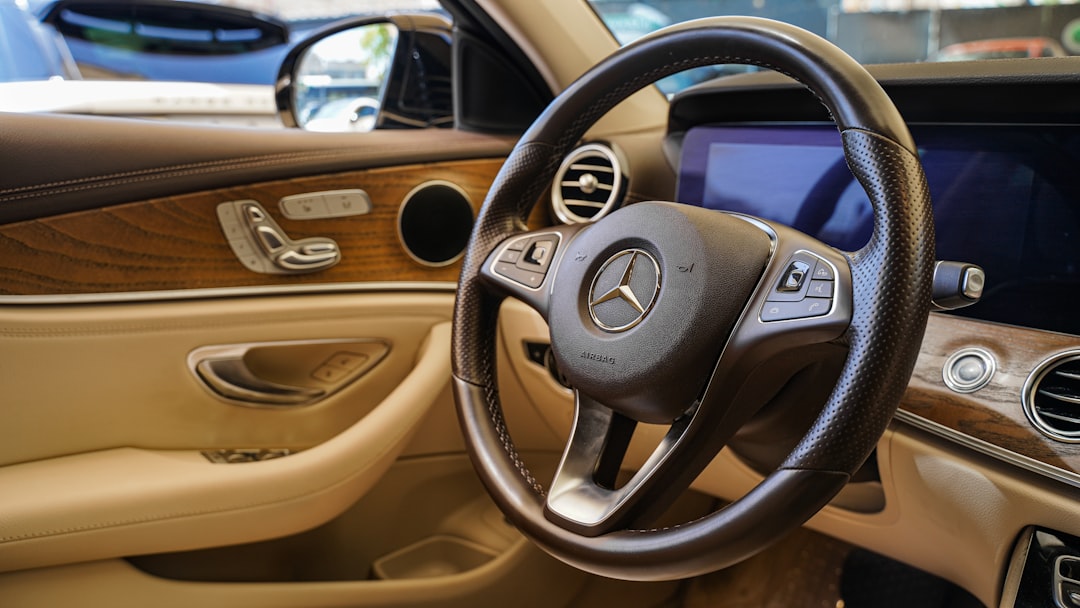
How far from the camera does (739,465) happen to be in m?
1.05

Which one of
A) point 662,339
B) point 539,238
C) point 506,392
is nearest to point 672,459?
point 662,339

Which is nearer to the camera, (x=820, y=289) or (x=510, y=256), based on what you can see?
(x=820, y=289)

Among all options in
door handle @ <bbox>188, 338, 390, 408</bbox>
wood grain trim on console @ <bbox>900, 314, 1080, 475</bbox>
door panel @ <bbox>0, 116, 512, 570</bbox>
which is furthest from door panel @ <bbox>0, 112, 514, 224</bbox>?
wood grain trim on console @ <bbox>900, 314, 1080, 475</bbox>

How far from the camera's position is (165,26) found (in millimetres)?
2682

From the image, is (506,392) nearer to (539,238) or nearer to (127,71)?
(539,238)

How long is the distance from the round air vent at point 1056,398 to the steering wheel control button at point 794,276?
1.01 feet

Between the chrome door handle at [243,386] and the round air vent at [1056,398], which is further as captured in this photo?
the chrome door handle at [243,386]

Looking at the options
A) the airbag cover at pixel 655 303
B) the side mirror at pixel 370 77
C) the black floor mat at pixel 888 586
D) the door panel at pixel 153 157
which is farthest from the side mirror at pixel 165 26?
the black floor mat at pixel 888 586

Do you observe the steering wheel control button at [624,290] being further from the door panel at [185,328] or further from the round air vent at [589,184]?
the door panel at [185,328]

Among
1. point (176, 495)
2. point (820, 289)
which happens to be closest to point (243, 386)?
point (176, 495)

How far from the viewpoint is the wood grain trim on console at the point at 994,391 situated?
762mm

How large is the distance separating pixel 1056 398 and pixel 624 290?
43 centimetres

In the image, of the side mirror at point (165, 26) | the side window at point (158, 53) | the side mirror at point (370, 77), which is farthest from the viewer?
the side mirror at point (165, 26)

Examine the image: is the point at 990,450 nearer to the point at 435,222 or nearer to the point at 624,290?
the point at 624,290
